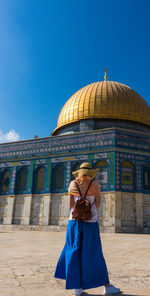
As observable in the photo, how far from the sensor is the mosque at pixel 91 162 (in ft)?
51.4

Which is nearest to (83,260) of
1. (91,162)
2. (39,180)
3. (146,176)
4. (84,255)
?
(84,255)

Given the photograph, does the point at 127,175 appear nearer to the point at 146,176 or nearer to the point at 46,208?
the point at 146,176

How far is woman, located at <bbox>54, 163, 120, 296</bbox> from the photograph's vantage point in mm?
2938

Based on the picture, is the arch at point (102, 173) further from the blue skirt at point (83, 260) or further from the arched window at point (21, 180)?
the blue skirt at point (83, 260)

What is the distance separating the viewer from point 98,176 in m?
16.3

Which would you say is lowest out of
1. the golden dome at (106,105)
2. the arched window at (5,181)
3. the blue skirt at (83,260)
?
the blue skirt at (83,260)

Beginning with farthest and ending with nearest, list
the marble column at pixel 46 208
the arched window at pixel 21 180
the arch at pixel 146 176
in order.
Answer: the arched window at pixel 21 180, the marble column at pixel 46 208, the arch at pixel 146 176

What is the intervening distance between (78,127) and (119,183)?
6685 millimetres

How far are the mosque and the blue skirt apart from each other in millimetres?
12366

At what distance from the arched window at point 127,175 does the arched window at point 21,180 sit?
7.51 m

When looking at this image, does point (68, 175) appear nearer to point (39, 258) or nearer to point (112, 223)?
point (112, 223)

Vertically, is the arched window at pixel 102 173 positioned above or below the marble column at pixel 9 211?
above

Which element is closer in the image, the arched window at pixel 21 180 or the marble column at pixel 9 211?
the marble column at pixel 9 211

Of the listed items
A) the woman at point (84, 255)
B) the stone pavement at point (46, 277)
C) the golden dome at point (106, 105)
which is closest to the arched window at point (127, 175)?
the golden dome at point (106, 105)
